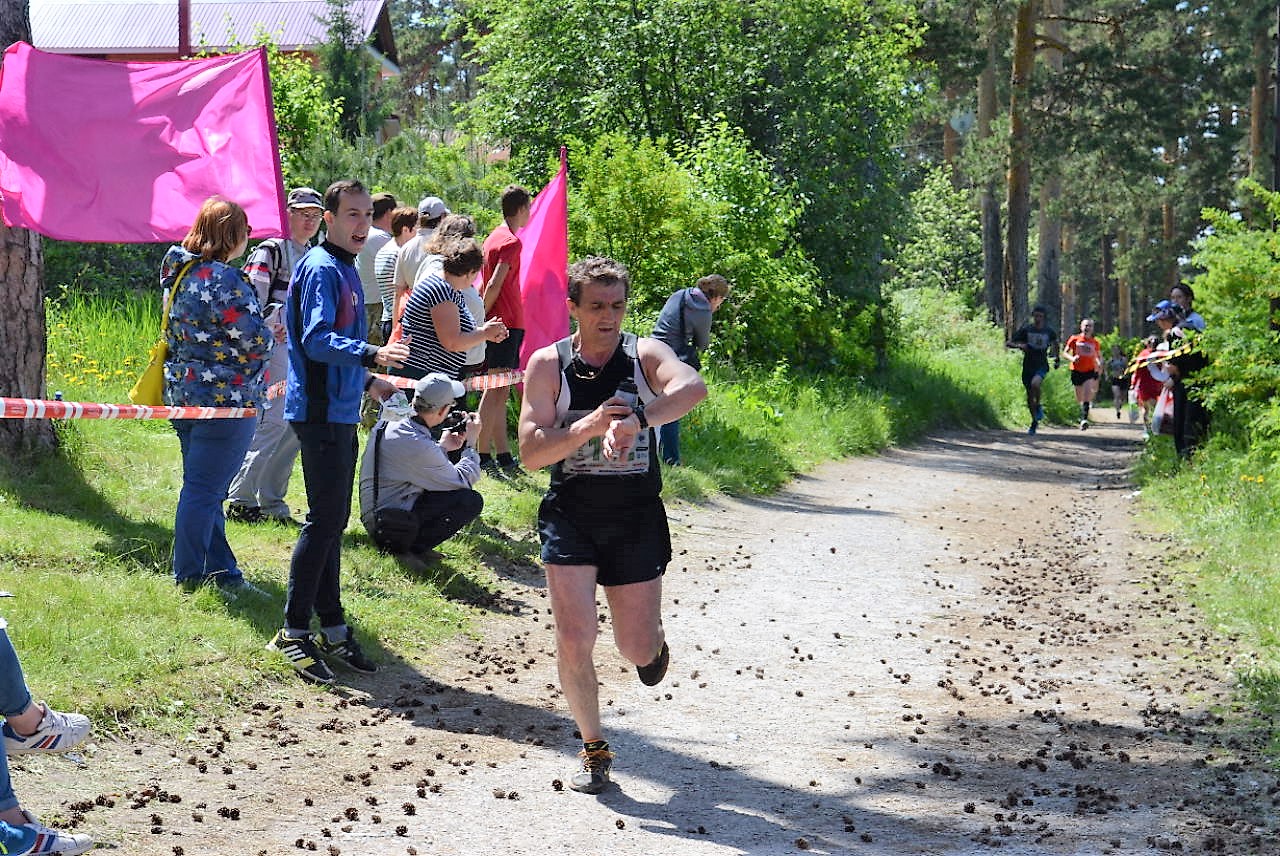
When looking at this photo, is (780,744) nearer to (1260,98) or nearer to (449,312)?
(449,312)

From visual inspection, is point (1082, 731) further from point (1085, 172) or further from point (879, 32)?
point (1085, 172)

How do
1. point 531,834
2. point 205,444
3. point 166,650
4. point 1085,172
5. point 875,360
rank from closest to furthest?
point 531,834, point 166,650, point 205,444, point 875,360, point 1085,172

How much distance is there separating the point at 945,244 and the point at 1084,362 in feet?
73.0

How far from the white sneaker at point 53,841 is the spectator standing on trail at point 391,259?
6.44m

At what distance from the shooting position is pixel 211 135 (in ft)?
27.6

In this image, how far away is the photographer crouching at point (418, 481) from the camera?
873cm

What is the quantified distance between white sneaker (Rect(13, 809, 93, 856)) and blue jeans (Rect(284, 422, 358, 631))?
2308 millimetres

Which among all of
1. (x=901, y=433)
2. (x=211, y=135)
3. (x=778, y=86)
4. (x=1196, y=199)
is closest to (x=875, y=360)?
(x=901, y=433)

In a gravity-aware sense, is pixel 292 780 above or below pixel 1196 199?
below

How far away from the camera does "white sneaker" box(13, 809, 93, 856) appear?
14.7ft

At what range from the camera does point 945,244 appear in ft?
157

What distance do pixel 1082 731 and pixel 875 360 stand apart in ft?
55.3

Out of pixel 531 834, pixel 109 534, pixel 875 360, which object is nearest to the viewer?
pixel 531 834

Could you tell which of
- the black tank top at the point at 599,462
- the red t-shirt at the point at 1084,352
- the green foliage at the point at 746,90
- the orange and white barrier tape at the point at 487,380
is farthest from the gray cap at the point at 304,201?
the red t-shirt at the point at 1084,352
